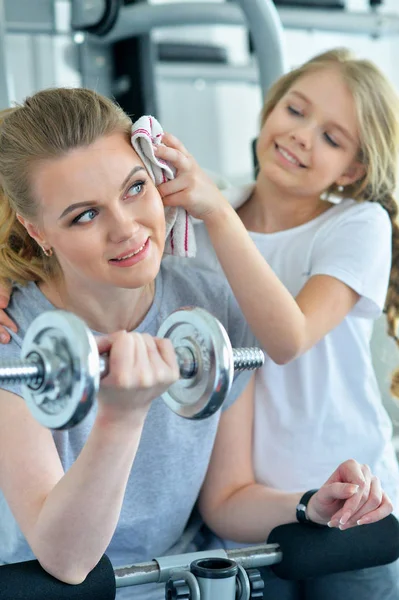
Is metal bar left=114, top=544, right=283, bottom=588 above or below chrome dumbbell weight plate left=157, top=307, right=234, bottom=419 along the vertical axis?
below

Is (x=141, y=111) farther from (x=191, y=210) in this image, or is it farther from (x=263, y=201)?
(x=191, y=210)

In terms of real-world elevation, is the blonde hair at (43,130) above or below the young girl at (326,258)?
above

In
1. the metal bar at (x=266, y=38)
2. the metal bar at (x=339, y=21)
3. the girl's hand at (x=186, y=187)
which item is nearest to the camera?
the girl's hand at (x=186, y=187)

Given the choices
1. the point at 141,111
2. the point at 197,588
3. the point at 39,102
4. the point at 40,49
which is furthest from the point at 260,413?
the point at 40,49

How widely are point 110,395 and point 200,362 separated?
0.09m

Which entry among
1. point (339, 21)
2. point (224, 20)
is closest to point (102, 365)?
point (224, 20)

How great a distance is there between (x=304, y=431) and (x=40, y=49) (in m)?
2.59

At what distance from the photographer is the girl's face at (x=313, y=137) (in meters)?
1.45

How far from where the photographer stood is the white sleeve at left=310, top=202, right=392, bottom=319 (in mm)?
1401

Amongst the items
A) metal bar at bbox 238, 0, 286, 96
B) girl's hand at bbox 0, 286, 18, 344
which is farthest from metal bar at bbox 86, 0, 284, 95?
girl's hand at bbox 0, 286, 18, 344

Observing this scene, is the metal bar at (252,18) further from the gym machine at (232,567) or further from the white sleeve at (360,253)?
the gym machine at (232,567)

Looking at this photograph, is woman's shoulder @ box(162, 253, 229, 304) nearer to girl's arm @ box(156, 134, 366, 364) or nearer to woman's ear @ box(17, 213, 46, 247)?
girl's arm @ box(156, 134, 366, 364)

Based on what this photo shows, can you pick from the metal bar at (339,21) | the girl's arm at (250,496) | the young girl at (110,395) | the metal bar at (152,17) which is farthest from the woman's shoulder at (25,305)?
the metal bar at (339,21)

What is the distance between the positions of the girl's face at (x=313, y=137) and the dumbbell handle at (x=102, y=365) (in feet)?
1.90
